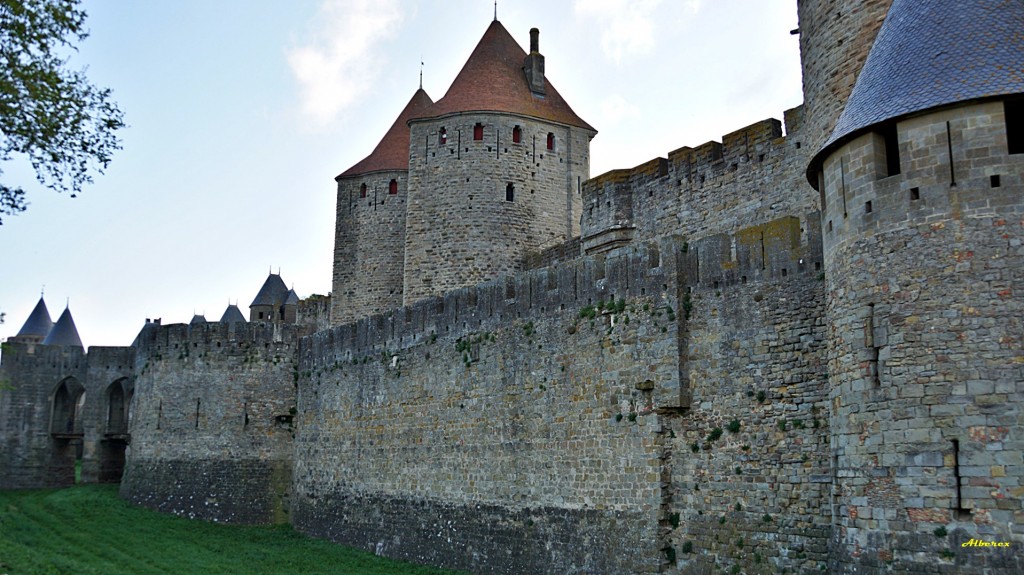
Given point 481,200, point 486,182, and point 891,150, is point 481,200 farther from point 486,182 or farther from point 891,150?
point 891,150

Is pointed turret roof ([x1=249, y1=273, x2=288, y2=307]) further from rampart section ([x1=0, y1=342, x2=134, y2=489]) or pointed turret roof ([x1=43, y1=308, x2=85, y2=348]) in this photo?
rampart section ([x1=0, y1=342, x2=134, y2=489])

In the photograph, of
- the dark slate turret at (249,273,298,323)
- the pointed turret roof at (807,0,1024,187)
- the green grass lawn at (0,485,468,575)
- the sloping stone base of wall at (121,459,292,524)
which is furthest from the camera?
the dark slate turret at (249,273,298,323)

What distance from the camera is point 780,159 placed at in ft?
57.4

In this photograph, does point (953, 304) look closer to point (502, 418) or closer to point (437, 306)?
point (502, 418)

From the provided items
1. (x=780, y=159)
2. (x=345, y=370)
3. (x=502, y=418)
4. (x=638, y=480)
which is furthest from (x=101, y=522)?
(x=780, y=159)

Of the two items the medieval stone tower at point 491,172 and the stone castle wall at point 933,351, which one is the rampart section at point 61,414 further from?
the stone castle wall at point 933,351

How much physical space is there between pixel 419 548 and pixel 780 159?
10193 mm

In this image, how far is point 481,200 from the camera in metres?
27.3

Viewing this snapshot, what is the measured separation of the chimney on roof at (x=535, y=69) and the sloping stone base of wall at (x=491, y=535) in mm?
13117

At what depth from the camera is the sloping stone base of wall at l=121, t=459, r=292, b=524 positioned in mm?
→ 26859

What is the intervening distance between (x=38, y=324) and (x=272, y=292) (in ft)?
68.1

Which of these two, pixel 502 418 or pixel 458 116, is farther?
pixel 458 116

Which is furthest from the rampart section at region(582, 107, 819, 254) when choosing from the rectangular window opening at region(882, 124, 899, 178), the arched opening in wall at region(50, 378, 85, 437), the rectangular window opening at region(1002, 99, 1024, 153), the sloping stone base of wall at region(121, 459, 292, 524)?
the arched opening in wall at region(50, 378, 85, 437)

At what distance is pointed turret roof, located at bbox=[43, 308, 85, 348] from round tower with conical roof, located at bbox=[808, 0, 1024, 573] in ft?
189
